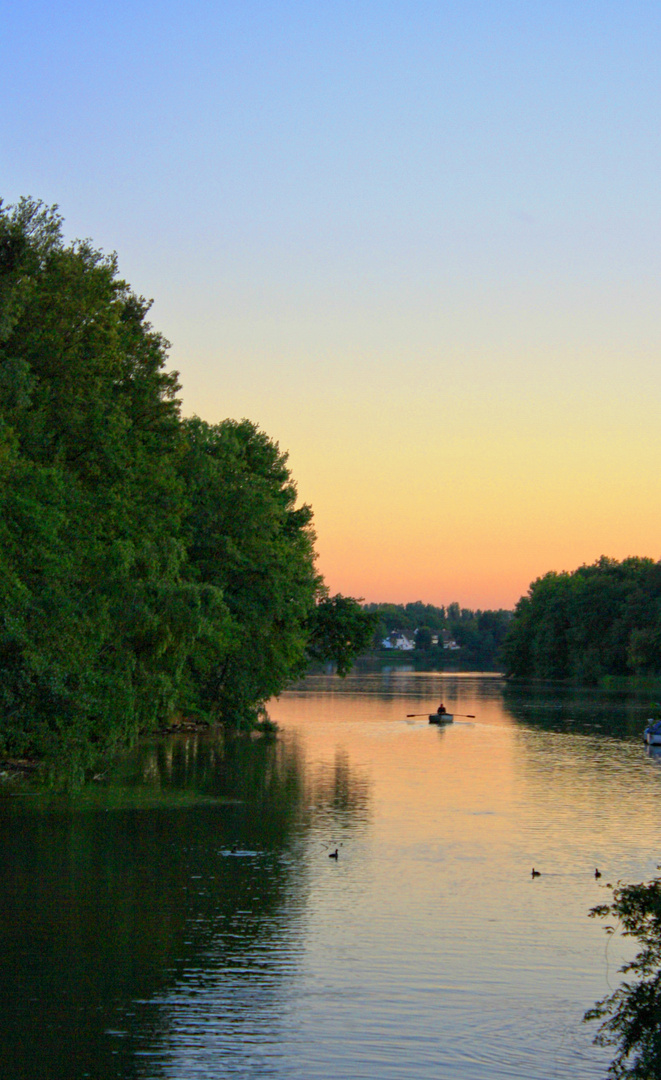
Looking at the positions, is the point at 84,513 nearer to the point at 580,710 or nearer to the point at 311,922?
the point at 311,922

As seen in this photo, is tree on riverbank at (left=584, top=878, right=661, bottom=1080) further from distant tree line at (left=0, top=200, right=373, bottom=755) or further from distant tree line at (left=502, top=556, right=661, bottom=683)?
distant tree line at (left=502, top=556, right=661, bottom=683)

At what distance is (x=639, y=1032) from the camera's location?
14.3 meters

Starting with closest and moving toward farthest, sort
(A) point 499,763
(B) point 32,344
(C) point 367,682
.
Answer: (B) point 32,344 < (A) point 499,763 < (C) point 367,682

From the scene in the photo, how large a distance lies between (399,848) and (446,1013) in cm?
1601

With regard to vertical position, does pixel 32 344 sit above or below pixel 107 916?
above

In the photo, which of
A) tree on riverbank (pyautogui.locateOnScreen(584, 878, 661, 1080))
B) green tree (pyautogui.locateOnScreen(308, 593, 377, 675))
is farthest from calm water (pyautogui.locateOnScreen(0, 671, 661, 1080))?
green tree (pyautogui.locateOnScreen(308, 593, 377, 675))

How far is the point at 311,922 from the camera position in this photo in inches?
1048

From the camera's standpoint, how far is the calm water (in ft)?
59.9

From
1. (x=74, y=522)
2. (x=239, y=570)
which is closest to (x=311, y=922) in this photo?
(x=74, y=522)

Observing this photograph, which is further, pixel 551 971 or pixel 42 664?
pixel 42 664

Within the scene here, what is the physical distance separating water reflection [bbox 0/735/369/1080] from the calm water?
0.25 ft

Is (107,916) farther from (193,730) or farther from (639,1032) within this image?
(193,730)

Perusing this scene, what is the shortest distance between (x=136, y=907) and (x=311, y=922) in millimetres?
4146

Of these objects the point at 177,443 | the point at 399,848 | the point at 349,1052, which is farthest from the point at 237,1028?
the point at 177,443
